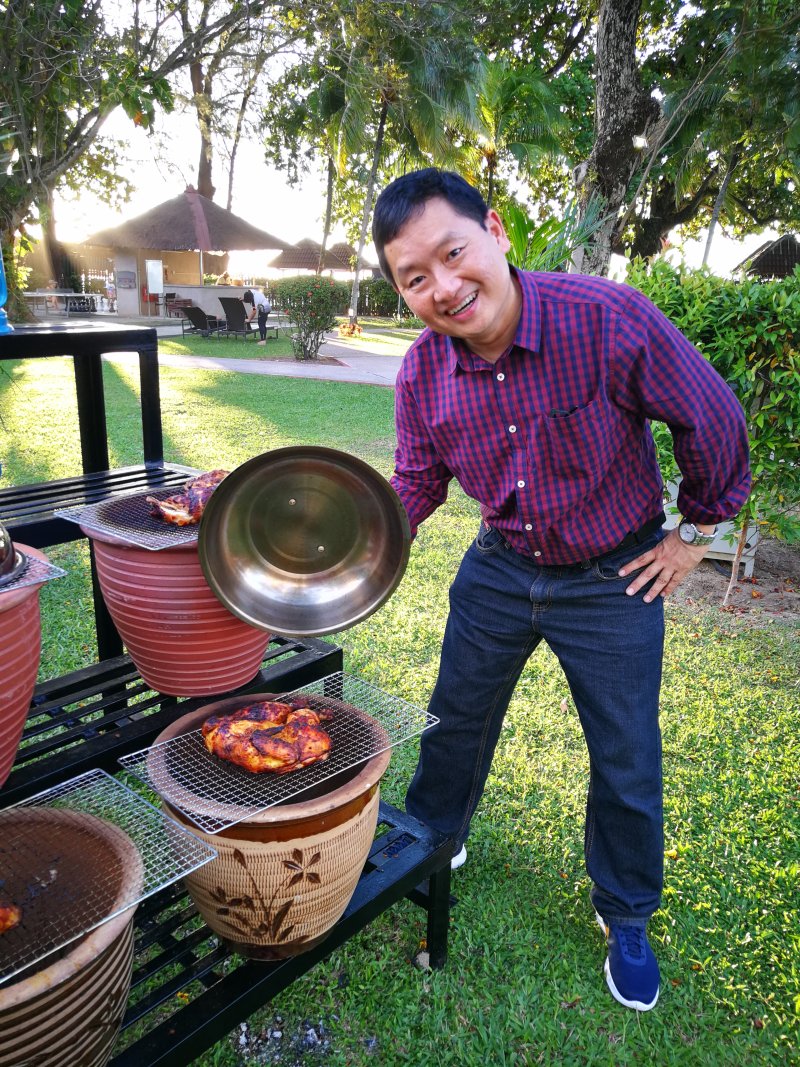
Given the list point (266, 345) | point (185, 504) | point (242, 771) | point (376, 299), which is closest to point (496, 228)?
point (185, 504)

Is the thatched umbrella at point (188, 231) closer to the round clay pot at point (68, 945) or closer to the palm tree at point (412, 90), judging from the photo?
the palm tree at point (412, 90)

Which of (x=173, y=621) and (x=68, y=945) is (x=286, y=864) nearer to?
(x=68, y=945)

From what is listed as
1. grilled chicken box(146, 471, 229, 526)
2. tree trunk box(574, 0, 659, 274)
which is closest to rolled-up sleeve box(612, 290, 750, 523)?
grilled chicken box(146, 471, 229, 526)

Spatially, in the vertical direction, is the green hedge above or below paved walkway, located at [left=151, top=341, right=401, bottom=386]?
above

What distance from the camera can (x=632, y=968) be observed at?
87.8 inches

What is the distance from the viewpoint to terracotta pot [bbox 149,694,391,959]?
5.41 ft

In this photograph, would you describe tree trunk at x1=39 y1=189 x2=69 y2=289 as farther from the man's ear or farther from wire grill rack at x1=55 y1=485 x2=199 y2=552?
the man's ear

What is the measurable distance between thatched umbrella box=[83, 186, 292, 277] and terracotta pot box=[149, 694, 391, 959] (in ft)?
70.6

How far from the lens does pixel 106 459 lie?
3285 millimetres

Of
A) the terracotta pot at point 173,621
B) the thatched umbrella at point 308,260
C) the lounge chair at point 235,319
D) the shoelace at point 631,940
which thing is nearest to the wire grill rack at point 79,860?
the terracotta pot at point 173,621

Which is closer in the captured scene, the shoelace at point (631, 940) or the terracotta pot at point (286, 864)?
the terracotta pot at point (286, 864)

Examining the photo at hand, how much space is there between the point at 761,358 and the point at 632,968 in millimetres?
3710

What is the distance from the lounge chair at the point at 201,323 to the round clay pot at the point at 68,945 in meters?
20.1

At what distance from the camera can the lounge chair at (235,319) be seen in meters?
19.7
